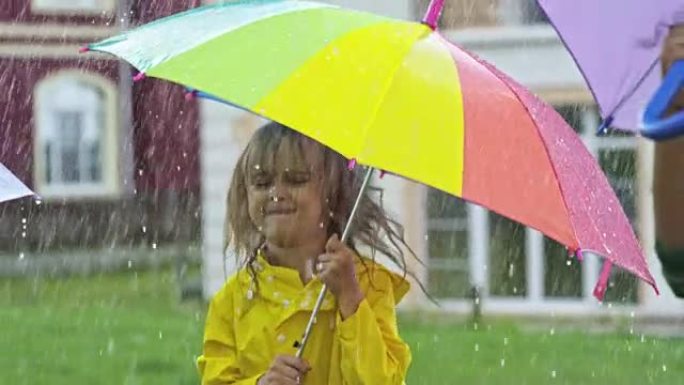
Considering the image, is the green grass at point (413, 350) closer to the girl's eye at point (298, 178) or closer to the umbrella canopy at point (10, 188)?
the umbrella canopy at point (10, 188)

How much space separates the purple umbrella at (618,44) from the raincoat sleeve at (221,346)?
3.19 ft

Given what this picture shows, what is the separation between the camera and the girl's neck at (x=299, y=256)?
377 cm

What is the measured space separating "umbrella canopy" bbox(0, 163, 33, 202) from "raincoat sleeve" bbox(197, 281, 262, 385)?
0.51 m

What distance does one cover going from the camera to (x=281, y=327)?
3.71 metres

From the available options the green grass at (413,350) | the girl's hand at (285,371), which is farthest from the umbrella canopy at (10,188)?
the green grass at (413,350)

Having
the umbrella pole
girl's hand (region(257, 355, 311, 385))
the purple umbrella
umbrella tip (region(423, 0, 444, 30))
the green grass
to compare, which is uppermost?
umbrella tip (region(423, 0, 444, 30))

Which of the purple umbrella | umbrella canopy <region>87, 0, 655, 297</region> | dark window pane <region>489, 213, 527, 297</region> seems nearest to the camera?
the purple umbrella

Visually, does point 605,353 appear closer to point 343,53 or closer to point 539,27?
point 539,27

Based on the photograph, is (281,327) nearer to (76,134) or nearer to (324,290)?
(324,290)

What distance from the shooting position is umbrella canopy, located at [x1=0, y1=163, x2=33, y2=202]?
372 centimetres

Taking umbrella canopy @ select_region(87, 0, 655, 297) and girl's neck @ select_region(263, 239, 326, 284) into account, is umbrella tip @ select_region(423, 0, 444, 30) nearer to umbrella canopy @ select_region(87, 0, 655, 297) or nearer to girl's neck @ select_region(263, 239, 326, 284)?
umbrella canopy @ select_region(87, 0, 655, 297)

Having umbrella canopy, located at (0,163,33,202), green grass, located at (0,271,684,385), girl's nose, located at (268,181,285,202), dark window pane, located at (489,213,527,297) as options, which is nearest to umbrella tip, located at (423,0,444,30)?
girl's nose, located at (268,181,285,202)

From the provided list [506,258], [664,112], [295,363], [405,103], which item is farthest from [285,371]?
[506,258]

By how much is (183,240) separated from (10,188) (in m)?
22.5
